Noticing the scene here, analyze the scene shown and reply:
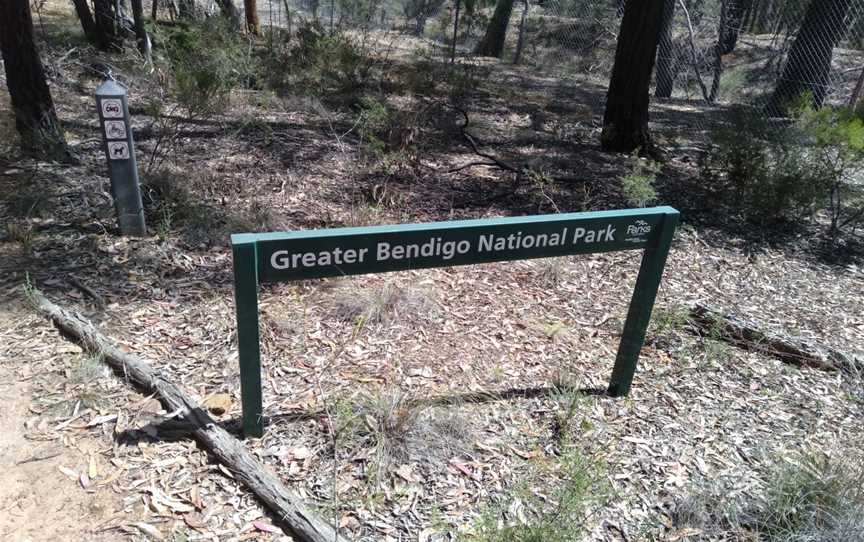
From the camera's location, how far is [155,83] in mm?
6340

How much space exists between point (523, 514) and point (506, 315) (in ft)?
5.73

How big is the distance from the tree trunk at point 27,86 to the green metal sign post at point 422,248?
168 inches

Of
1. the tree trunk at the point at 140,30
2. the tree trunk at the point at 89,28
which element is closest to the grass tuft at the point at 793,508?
the tree trunk at the point at 140,30

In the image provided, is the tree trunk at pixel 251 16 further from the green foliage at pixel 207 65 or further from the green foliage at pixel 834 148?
the green foliage at pixel 834 148

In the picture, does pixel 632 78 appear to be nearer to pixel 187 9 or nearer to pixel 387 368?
pixel 387 368

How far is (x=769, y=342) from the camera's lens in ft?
13.3

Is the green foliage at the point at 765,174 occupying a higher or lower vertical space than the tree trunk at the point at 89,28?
lower

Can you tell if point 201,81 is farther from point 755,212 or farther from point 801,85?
point 801,85

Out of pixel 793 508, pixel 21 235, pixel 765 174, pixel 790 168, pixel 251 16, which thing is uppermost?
pixel 251 16

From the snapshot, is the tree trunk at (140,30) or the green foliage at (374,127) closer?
the green foliage at (374,127)

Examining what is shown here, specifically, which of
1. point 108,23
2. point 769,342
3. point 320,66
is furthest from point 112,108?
point 108,23

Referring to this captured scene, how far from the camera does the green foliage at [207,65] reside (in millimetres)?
5773

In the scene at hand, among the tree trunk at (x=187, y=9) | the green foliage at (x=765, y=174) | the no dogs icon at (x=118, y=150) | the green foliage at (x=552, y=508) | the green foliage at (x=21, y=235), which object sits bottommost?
the green foliage at (x=552, y=508)

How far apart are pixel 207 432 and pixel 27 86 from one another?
4.61m
